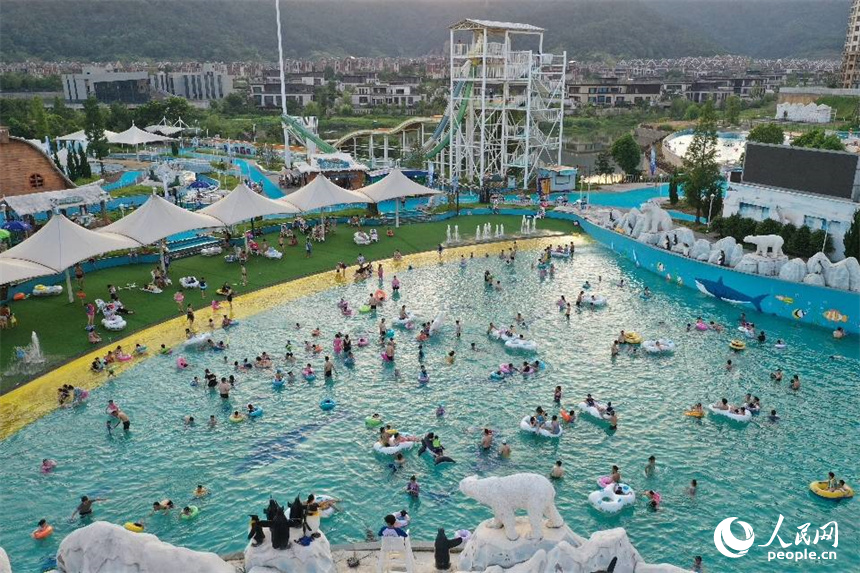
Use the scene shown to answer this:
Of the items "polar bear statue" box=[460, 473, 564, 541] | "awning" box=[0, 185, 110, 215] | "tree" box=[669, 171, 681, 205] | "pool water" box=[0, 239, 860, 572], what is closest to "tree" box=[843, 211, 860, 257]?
"pool water" box=[0, 239, 860, 572]

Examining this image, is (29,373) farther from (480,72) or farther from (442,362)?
(480,72)

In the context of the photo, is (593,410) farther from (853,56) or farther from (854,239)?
(853,56)

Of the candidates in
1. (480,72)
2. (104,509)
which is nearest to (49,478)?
(104,509)

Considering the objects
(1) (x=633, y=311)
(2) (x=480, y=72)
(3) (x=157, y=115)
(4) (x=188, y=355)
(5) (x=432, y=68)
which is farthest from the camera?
(5) (x=432, y=68)

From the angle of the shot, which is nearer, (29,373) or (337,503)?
(337,503)

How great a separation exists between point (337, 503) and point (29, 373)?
14.5 metres

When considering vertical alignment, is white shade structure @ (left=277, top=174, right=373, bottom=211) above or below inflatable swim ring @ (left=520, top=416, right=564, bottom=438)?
above

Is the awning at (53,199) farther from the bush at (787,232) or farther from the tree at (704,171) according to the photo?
the bush at (787,232)

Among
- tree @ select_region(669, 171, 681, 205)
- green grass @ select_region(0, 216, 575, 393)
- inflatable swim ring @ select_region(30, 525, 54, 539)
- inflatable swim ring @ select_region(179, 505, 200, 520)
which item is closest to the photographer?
inflatable swim ring @ select_region(30, 525, 54, 539)

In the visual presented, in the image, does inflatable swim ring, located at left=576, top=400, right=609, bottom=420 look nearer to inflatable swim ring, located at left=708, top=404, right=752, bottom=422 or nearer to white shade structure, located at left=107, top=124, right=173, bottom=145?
inflatable swim ring, located at left=708, top=404, right=752, bottom=422

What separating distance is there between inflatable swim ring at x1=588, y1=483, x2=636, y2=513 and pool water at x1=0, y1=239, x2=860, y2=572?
193 mm

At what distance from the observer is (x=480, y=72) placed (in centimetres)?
6156

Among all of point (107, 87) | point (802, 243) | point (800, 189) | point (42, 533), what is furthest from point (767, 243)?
point (107, 87)

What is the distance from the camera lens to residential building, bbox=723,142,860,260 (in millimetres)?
35688
